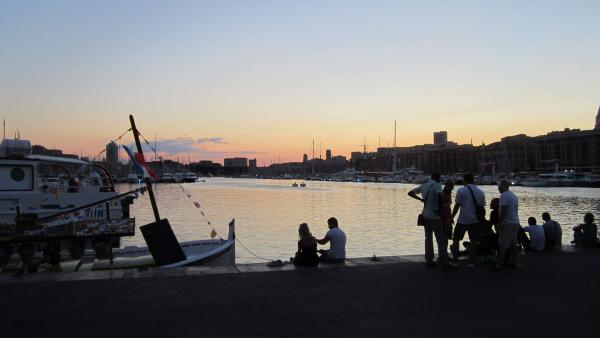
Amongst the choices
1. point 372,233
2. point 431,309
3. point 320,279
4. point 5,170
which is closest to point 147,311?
point 320,279

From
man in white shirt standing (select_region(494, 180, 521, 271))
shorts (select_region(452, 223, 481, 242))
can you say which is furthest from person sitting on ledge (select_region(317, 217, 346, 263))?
man in white shirt standing (select_region(494, 180, 521, 271))

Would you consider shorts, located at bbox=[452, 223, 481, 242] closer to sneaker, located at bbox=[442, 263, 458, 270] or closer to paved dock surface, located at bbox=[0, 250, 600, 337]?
sneaker, located at bbox=[442, 263, 458, 270]

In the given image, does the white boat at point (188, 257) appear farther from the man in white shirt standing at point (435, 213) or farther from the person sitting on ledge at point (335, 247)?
the man in white shirt standing at point (435, 213)

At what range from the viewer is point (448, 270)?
1086cm

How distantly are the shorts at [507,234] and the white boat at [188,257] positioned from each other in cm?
857

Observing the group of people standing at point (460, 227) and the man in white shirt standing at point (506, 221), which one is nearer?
the man in white shirt standing at point (506, 221)

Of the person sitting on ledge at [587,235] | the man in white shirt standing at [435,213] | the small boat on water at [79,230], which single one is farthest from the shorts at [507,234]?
the small boat on water at [79,230]

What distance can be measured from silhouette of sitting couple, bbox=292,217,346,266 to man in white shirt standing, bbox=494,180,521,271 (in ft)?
11.1

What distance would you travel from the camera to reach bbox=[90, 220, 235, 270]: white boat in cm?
1465

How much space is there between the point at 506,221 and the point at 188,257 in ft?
34.1

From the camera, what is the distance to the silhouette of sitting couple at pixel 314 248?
36.7ft

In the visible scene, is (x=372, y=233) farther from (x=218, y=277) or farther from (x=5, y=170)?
(x=218, y=277)

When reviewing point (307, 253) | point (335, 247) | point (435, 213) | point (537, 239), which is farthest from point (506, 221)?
point (307, 253)

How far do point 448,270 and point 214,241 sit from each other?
35.7 ft
